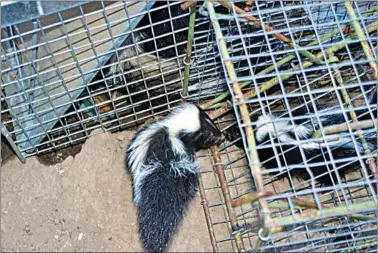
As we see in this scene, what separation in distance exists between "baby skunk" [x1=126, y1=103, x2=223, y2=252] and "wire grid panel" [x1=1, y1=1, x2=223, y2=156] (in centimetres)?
17

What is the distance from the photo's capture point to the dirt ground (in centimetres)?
253

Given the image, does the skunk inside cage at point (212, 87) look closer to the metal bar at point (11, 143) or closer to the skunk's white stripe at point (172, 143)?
the metal bar at point (11, 143)

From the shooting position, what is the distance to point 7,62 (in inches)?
94.2

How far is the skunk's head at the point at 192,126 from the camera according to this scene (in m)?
2.56

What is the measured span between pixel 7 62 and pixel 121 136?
25.3 inches

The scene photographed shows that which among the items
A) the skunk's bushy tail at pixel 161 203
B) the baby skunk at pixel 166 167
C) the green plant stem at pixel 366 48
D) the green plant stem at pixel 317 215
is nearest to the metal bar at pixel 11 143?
the baby skunk at pixel 166 167

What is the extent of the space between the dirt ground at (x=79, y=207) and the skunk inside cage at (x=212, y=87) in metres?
0.08

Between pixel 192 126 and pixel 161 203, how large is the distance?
0.38m

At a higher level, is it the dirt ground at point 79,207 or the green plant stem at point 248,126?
the green plant stem at point 248,126

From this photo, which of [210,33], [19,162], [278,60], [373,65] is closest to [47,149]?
[19,162]

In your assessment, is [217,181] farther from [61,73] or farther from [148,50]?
[61,73]

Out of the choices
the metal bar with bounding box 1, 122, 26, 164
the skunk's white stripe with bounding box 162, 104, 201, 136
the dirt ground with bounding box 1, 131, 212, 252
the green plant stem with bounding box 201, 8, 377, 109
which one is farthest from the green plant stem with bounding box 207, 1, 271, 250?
the metal bar with bounding box 1, 122, 26, 164

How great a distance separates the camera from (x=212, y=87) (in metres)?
2.74

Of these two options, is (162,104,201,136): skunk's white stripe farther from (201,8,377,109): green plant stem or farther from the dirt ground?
the dirt ground
